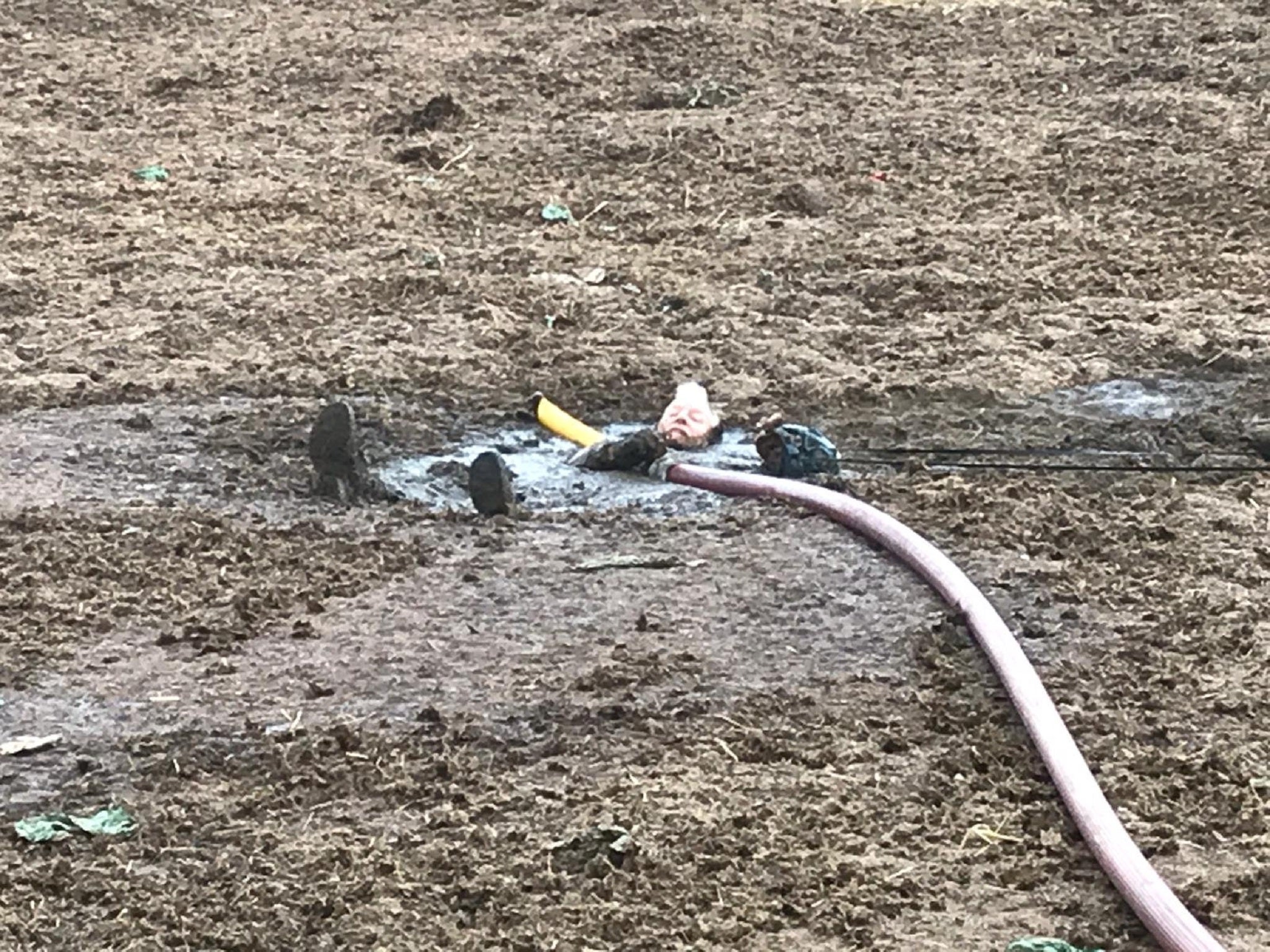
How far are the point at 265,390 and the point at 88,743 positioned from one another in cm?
225

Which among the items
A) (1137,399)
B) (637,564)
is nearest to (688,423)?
(637,564)

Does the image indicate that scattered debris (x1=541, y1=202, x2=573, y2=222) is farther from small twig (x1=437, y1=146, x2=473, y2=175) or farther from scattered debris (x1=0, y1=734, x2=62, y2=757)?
scattered debris (x1=0, y1=734, x2=62, y2=757)

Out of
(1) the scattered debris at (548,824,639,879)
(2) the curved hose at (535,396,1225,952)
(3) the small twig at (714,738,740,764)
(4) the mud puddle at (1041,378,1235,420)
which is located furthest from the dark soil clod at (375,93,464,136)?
(1) the scattered debris at (548,824,639,879)

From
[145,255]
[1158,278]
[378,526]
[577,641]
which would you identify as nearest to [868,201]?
[1158,278]

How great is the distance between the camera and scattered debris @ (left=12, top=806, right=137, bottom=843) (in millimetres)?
3395

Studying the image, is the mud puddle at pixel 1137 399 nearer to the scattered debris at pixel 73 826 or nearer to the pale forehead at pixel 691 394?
the pale forehead at pixel 691 394

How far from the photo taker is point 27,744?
Answer: 3.72 m

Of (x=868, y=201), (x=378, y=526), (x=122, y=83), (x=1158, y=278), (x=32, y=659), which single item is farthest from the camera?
(x=122, y=83)

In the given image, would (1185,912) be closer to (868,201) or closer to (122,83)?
(868,201)

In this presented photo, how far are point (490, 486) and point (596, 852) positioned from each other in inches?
68.5

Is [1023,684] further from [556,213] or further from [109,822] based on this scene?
[556,213]

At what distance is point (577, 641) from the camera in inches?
164

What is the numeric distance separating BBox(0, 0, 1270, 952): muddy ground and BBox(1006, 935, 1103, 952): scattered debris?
0.11 feet

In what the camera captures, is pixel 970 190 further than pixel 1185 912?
Yes
